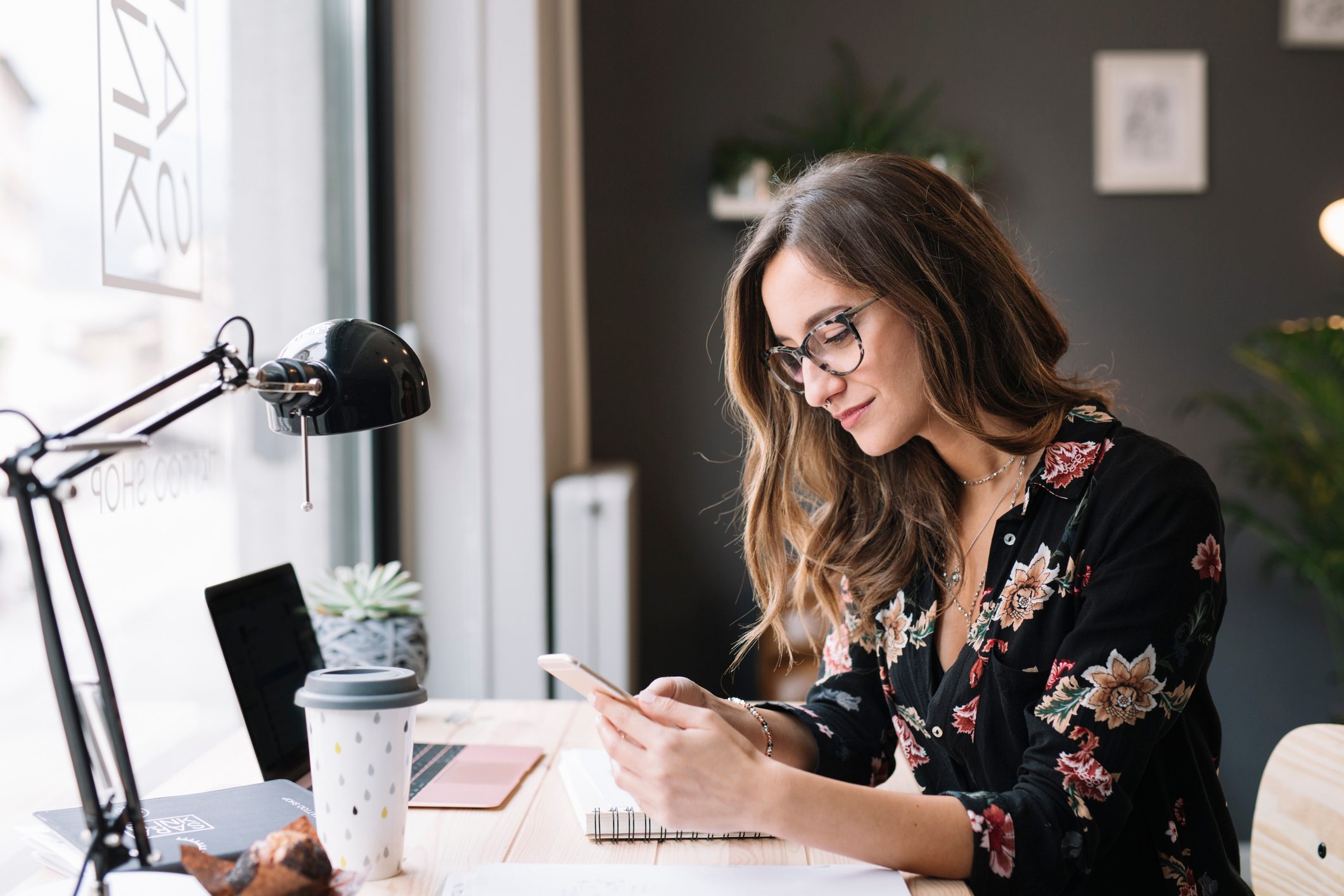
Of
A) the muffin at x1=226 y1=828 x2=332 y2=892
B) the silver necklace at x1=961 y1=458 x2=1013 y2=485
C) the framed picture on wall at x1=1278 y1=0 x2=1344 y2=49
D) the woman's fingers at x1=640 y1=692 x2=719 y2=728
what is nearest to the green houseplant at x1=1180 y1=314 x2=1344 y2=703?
the framed picture on wall at x1=1278 y1=0 x2=1344 y2=49

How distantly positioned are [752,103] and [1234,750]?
2236 millimetres

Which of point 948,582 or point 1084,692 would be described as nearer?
point 1084,692

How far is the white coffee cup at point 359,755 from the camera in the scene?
2.60 ft

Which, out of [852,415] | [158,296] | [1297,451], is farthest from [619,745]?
[1297,451]

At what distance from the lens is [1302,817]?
39.8 inches

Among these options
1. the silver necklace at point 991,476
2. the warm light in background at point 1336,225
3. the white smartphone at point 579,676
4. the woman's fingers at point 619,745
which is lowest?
the woman's fingers at point 619,745

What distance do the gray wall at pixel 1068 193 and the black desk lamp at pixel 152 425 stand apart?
207cm

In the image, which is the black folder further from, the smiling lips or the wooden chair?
the wooden chair

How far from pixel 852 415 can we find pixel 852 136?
186cm

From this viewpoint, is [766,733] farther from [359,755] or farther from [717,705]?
[359,755]

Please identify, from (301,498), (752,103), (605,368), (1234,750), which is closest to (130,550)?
(301,498)

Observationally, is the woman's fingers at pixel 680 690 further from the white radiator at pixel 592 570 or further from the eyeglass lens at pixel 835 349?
the white radiator at pixel 592 570

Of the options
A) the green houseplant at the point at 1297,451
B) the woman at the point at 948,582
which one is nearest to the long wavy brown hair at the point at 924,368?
the woman at the point at 948,582

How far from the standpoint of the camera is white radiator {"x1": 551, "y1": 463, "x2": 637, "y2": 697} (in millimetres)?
2266
